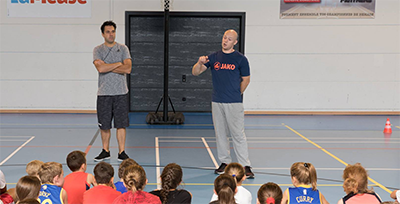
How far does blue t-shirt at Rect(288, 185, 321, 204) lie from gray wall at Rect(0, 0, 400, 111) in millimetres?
8815

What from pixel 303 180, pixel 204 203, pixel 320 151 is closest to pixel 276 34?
pixel 320 151

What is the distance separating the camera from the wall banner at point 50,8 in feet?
38.3

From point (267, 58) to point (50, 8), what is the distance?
5863 mm

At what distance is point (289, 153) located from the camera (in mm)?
7367

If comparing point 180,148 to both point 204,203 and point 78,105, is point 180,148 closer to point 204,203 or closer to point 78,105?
point 204,203

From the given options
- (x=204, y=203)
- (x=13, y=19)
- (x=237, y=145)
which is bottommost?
(x=204, y=203)

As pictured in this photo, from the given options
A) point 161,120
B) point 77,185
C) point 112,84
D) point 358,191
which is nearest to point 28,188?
point 77,185

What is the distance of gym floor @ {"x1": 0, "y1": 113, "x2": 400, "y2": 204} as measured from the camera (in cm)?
579

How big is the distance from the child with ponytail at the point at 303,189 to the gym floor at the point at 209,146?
145 cm

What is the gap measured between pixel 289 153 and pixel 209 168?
65.9 inches

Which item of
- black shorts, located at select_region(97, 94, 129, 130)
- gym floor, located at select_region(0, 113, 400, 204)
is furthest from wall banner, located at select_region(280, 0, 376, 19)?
black shorts, located at select_region(97, 94, 129, 130)

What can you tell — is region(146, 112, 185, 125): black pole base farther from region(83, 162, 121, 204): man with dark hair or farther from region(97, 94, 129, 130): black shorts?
region(83, 162, 121, 204): man with dark hair

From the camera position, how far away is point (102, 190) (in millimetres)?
3496

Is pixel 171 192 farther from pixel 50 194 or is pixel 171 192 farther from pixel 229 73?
pixel 229 73
